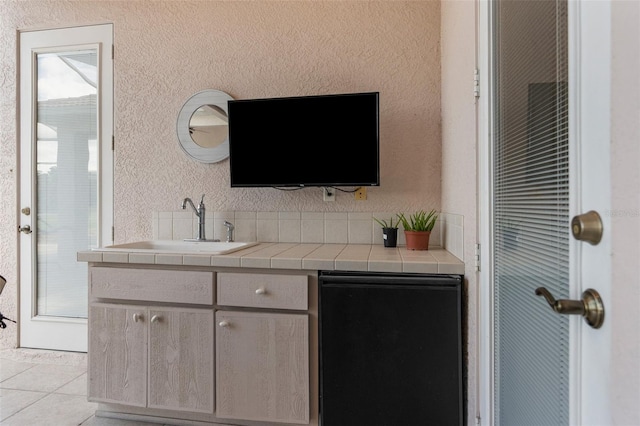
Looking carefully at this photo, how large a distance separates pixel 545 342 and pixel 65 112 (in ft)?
10.3

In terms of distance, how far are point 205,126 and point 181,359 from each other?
1.44 metres

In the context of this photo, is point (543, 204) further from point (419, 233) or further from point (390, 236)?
point (390, 236)

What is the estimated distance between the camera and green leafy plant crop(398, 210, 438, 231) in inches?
68.5

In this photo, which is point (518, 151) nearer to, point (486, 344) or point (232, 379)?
point (486, 344)

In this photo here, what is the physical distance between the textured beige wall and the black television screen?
11 centimetres

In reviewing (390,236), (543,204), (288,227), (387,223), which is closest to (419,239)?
(390,236)

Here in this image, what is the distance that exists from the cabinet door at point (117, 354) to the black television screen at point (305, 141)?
93 centimetres

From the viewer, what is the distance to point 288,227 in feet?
6.83

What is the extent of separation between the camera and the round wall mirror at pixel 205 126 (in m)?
2.15

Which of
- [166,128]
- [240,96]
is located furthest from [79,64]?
[240,96]
